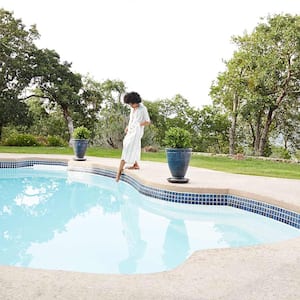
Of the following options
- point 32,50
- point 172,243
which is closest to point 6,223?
point 172,243

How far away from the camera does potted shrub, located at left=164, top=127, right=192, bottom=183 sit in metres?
5.13

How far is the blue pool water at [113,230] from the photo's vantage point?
2.90m

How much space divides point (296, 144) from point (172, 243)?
13.8m

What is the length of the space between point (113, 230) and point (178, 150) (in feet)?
5.59

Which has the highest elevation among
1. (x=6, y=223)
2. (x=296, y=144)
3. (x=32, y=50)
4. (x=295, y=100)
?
(x=32, y=50)

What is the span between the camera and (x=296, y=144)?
15.9 metres

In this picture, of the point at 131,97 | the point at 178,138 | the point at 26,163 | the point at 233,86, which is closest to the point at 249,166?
the point at 131,97

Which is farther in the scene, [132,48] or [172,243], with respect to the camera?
[132,48]

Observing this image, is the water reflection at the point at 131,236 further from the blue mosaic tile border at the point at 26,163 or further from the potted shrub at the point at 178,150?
the blue mosaic tile border at the point at 26,163

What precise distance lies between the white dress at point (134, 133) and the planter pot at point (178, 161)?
124cm

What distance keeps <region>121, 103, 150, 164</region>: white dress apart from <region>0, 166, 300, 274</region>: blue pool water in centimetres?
61

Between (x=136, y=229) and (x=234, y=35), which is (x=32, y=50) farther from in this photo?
(x=136, y=229)

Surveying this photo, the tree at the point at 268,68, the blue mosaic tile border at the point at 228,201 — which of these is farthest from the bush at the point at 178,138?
the tree at the point at 268,68

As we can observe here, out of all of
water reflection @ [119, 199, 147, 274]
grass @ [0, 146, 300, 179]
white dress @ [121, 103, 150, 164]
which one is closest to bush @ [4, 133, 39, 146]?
grass @ [0, 146, 300, 179]
